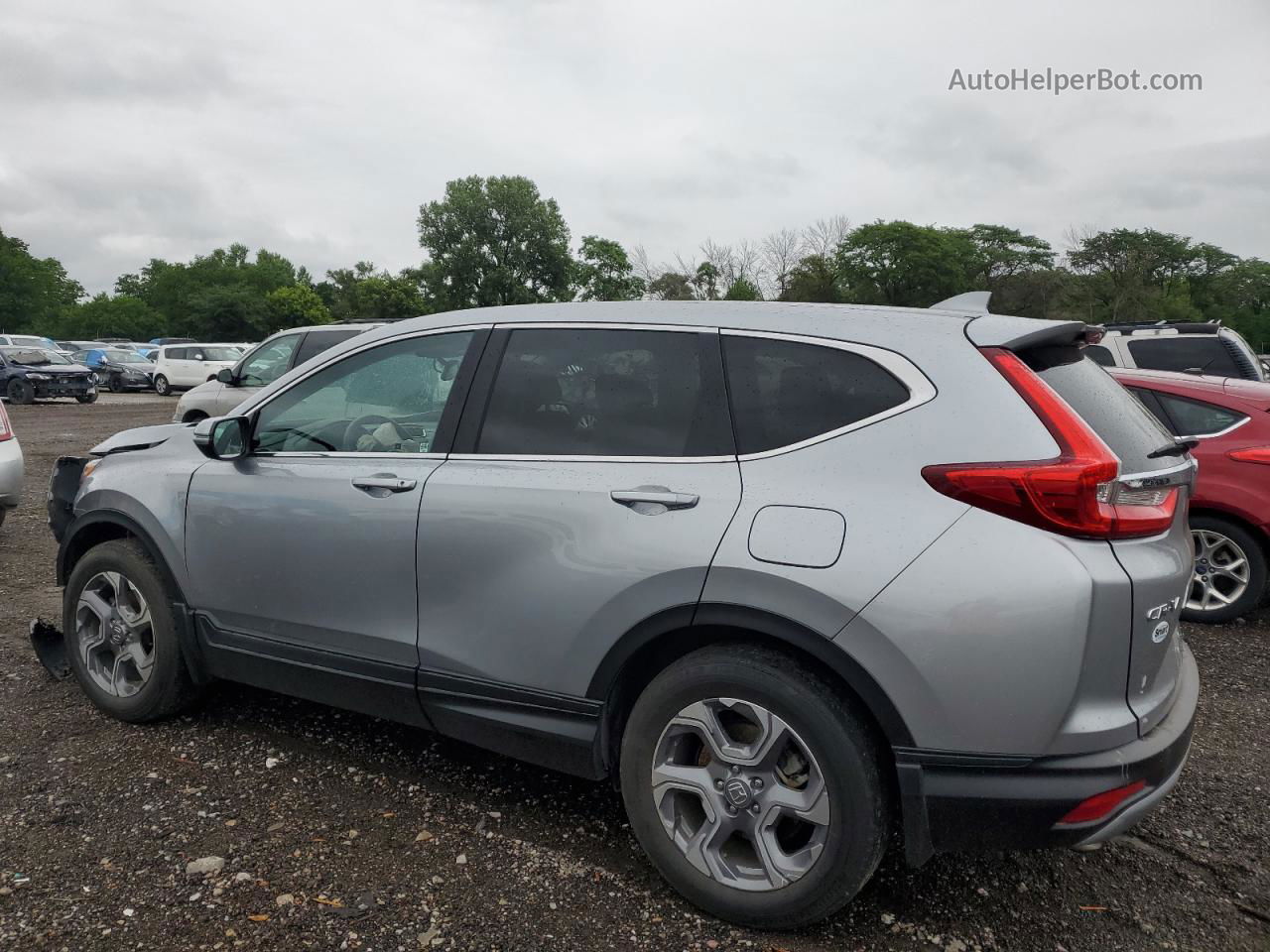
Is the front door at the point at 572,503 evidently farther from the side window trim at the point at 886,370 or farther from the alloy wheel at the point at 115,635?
the alloy wheel at the point at 115,635

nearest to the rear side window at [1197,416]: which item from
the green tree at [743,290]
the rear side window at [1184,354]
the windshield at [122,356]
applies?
the rear side window at [1184,354]

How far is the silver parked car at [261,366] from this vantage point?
428 inches

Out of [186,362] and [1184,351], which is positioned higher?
[1184,351]

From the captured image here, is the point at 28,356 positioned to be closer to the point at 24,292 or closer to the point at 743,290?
the point at 743,290

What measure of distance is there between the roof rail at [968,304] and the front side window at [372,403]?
61.0 inches

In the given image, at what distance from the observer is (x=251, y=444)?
3486 mm

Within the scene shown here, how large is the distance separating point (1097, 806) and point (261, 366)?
1122 cm

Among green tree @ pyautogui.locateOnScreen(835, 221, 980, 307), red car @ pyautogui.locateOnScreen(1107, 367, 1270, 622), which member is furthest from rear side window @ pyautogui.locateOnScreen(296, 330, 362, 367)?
green tree @ pyautogui.locateOnScreen(835, 221, 980, 307)

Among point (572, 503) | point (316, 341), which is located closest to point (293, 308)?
point (316, 341)

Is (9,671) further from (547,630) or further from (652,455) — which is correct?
(652,455)

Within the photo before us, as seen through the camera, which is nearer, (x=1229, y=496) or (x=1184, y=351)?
(x=1229, y=496)

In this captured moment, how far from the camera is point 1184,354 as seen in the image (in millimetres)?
8406

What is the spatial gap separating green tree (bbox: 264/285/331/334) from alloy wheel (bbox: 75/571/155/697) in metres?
85.5

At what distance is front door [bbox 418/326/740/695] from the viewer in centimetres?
251
